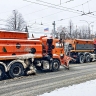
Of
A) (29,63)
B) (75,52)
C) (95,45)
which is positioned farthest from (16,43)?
(95,45)

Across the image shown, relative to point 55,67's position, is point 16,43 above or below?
above

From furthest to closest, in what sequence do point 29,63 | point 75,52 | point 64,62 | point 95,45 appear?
point 95,45
point 75,52
point 64,62
point 29,63

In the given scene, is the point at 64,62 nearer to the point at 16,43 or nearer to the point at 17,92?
the point at 16,43

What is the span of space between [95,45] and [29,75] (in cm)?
1494

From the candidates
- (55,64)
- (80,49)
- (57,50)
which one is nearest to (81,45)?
(80,49)

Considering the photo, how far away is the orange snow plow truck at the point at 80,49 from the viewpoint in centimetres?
2341

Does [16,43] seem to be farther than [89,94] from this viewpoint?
Yes

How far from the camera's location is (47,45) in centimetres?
1628

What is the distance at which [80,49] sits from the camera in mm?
24172

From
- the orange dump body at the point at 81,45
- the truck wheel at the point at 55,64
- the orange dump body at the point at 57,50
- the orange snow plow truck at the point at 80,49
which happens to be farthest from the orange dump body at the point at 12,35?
the orange dump body at the point at 81,45

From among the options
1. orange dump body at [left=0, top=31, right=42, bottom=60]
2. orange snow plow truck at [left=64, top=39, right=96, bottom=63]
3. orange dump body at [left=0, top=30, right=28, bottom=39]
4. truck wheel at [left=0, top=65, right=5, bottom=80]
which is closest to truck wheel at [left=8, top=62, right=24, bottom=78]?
truck wheel at [left=0, top=65, right=5, bottom=80]

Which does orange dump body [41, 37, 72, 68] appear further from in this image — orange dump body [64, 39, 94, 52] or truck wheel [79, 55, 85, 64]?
truck wheel [79, 55, 85, 64]

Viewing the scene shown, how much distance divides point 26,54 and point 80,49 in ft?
36.8

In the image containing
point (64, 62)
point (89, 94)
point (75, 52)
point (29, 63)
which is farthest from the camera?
point (75, 52)
